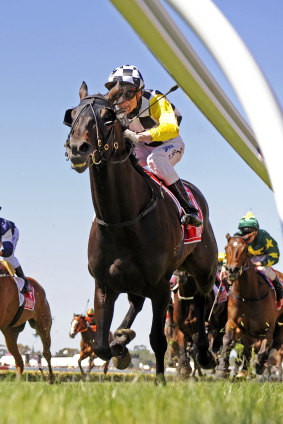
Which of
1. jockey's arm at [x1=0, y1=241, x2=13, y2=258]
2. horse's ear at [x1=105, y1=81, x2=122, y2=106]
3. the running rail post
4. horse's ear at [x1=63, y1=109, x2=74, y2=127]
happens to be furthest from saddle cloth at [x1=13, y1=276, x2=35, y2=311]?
the running rail post

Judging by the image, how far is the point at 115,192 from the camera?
5.97 m

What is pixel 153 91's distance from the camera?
22.7 ft

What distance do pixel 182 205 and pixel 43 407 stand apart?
14.3 feet

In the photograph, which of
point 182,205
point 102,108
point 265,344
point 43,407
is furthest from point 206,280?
point 43,407

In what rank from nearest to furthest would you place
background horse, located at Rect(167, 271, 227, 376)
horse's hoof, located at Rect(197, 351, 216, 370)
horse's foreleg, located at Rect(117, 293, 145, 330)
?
horse's foreleg, located at Rect(117, 293, 145, 330) < horse's hoof, located at Rect(197, 351, 216, 370) < background horse, located at Rect(167, 271, 227, 376)

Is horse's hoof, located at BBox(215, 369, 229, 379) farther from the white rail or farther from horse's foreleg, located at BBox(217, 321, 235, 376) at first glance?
the white rail

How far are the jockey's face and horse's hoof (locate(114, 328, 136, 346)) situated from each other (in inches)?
77.9

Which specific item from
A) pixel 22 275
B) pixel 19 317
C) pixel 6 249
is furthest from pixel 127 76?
pixel 19 317

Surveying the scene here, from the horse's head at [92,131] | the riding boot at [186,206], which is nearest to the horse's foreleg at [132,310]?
the riding boot at [186,206]

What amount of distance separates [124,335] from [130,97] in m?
2.15

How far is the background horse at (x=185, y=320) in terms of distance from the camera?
11.2 meters

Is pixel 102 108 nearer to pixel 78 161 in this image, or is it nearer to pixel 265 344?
pixel 78 161

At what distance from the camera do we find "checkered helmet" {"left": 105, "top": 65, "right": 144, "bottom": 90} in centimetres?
659

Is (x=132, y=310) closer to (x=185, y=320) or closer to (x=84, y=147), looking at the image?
(x=84, y=147)
